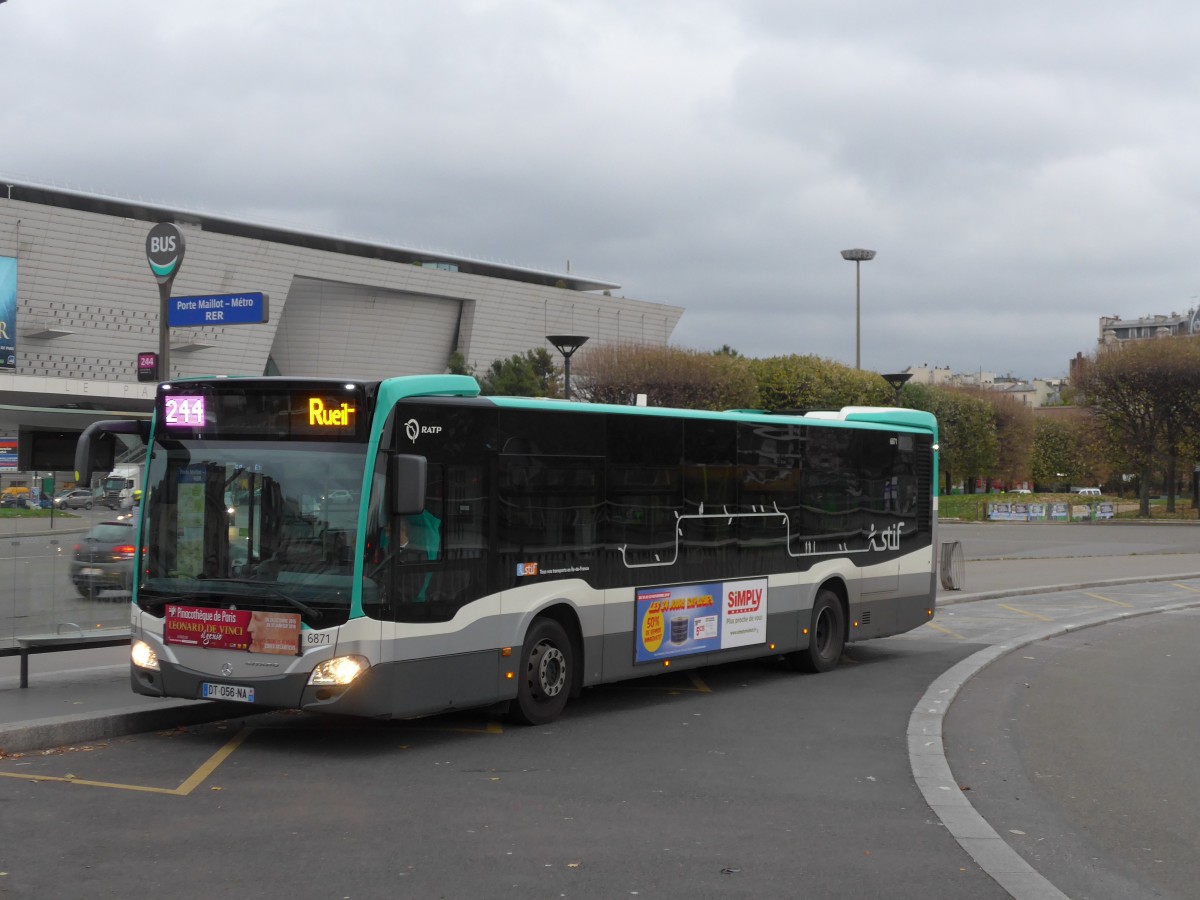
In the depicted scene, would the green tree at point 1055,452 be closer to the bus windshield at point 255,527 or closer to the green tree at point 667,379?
the green tree at point 667,379

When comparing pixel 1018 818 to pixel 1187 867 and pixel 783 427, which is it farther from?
pixel 783 427

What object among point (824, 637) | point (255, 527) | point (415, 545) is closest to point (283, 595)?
point (255, 527)

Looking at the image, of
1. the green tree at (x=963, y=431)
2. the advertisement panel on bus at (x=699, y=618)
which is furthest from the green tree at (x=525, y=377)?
the advertisement panel on bus at (x=699, y=618)

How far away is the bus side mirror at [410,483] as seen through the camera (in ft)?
29.6

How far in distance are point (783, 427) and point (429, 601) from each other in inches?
208

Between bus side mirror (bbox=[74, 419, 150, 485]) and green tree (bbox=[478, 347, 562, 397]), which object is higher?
green tree (bbox=[478, 347, 562, 397])

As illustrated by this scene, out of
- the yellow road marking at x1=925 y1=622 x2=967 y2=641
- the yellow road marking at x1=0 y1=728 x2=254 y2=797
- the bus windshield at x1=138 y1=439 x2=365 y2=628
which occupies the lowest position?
the yellow road marking at x1=925 y1=622 x2=967 y2=641

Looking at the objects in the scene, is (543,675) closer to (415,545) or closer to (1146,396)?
(415,545)

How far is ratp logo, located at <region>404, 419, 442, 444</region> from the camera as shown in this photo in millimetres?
9453

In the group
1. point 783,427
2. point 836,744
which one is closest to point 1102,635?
point 783,427

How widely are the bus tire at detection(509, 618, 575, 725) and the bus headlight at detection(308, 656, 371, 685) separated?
1575 millimetres

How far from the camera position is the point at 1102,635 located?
18547mm

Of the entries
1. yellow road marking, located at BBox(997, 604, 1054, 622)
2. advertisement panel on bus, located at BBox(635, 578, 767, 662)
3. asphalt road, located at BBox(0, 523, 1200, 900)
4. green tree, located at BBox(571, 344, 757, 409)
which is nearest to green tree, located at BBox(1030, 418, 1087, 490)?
green tree, located at BBox(571, 344, 757, 409)

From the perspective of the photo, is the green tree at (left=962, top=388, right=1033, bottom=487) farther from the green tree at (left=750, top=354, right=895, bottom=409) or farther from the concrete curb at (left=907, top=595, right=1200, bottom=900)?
the concrete curb at (left=907, top=595, right=1200, bottom=900)
